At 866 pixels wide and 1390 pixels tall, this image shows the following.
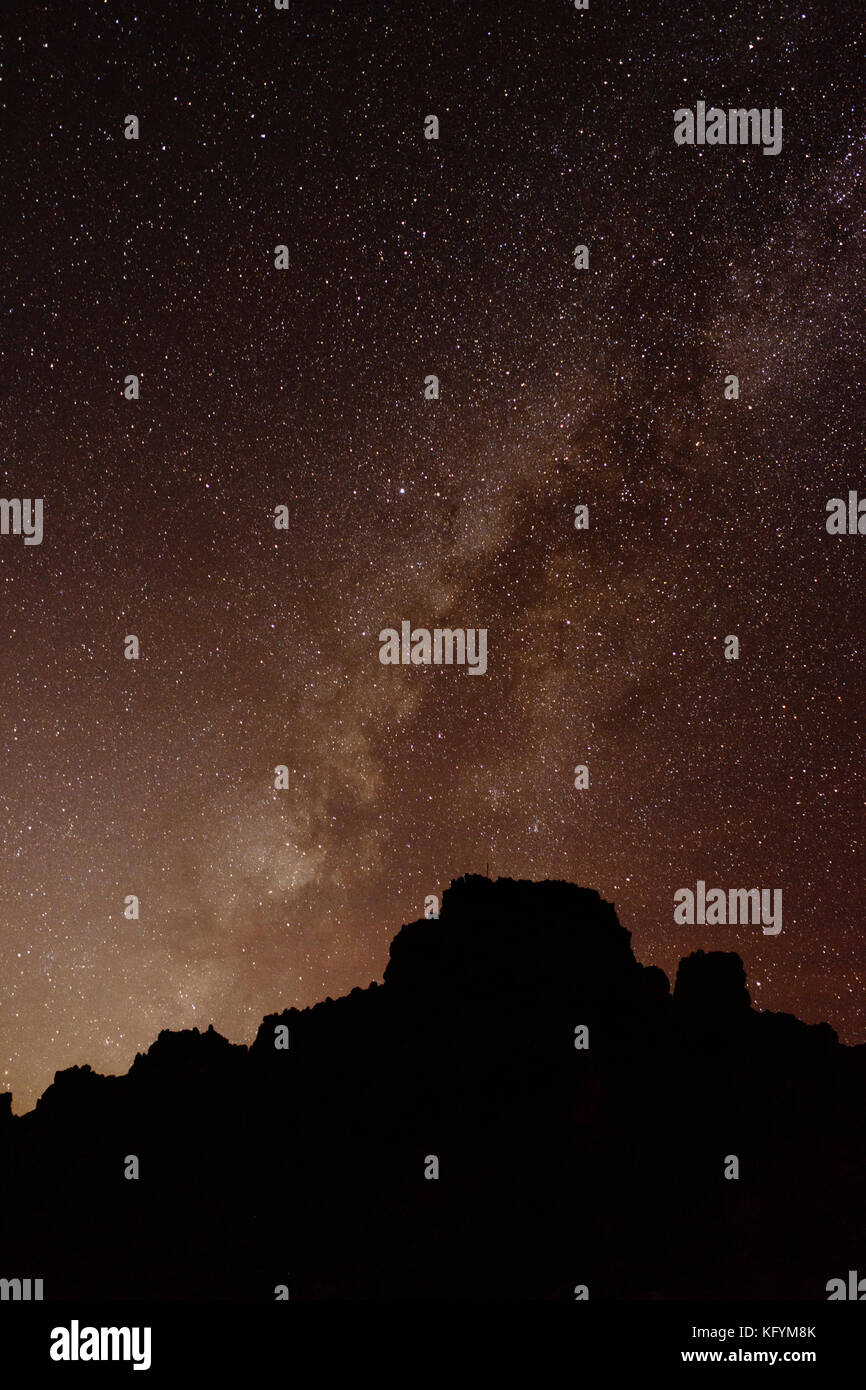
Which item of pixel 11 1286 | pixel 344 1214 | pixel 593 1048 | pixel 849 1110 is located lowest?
pixel 11 1286

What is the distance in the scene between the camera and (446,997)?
61.3 m

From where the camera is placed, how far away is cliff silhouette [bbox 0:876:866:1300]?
168ft

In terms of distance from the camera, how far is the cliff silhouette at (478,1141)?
51188mm

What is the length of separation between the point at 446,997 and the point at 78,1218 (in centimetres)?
2886

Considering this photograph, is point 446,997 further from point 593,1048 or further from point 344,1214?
point 344,1214

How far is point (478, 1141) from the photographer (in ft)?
180

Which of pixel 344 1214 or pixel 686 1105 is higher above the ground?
pixel 686 1105

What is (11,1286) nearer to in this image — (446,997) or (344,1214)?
(344,1214)
